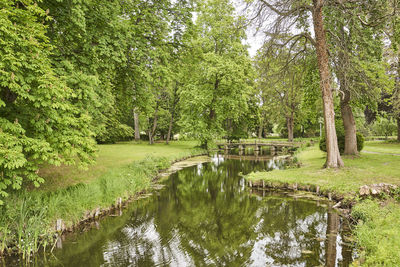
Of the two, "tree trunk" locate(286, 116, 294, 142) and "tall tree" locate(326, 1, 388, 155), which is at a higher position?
"tall tree" locate(326, 1, 388, 155)

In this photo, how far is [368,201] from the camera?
8609 mm

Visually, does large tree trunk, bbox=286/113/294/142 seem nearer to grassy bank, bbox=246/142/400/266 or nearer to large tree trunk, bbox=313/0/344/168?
grassy bank, bbox=246/142/400/266

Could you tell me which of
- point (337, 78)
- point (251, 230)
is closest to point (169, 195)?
point (251, 230)

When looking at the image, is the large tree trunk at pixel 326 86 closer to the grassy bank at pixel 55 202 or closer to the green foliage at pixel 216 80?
the grassy bank at pixel 55 202

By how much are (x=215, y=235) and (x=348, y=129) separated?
14.4 metres

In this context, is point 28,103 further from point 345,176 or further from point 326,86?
point 326,86

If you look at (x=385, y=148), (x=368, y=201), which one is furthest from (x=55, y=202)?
(x=385, y=148)

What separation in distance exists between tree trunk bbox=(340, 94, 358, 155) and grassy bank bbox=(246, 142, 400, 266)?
3.03 feet

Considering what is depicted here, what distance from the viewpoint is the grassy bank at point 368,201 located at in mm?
5211

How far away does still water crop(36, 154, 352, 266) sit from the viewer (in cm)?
651

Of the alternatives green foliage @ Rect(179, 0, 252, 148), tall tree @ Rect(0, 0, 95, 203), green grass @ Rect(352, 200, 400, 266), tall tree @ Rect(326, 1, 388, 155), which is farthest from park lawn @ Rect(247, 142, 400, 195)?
green foliage @ Rect(179, 0, 252, 148)

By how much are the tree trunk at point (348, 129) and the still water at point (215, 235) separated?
8962 millimetres

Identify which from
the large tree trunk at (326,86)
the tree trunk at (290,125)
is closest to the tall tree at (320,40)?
the large tree trunk at (326,86)

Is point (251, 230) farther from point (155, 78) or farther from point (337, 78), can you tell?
point (337, 78)
